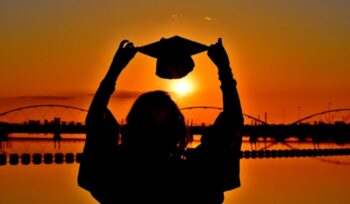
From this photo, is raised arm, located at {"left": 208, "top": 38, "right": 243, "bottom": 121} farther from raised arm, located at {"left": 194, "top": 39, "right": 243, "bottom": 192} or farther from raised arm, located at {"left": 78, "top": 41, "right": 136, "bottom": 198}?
raised arm, located at {"left": 78, "top": 41, "right": 136, "bottom": 198}

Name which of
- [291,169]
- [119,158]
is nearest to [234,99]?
[119,158]

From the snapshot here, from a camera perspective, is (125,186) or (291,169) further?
(291,169)

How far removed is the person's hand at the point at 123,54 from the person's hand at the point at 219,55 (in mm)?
432

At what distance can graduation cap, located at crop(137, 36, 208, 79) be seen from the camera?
Answer: 184 inches

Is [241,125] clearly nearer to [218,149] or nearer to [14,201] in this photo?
[218,149]

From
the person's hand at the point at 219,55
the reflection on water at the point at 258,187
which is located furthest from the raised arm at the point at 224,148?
the reflection on water at the point at 258,187

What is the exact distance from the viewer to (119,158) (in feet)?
12.4

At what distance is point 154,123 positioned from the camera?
3736 millimetres

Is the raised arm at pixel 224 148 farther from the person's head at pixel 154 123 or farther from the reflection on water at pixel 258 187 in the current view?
the reflection on water at pixel 258 187

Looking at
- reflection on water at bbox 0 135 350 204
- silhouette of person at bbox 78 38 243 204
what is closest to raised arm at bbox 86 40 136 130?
silhouette of person at bbox 78 38 243 204

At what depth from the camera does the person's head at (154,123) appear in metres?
3.71

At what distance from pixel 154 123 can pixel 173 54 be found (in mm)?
1022

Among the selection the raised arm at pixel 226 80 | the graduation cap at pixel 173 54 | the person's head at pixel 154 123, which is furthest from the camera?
the graduation cap at pixel 173 54

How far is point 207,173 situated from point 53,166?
28.7 m
